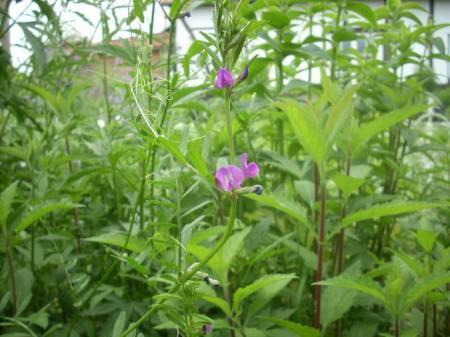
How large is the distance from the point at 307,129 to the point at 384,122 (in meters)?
0.20

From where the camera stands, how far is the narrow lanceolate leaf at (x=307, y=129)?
822mm

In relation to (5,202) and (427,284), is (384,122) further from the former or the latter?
(5,202)

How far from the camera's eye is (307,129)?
0.83 m

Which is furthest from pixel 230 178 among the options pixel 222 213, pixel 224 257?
pixel 222 213

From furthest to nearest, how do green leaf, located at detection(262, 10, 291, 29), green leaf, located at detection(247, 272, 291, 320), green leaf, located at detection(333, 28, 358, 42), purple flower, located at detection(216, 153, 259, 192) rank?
green leaf, located at detection(333, 28, 358, 42)
green leaf, located at detection(262, 10, 291, 29)
green leaf, located at detection(247, 272, 291, 320)
purple flower, located at detection(216, 153, 259, 192)

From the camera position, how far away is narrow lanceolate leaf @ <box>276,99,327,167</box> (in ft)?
2.70

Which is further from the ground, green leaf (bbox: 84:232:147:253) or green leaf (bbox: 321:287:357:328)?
green leaf (bbox: 84:232:147:253)

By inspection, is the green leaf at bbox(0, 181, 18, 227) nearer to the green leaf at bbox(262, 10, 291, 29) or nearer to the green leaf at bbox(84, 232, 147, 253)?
the green leaf at bbox(84, 232, 147, 253)

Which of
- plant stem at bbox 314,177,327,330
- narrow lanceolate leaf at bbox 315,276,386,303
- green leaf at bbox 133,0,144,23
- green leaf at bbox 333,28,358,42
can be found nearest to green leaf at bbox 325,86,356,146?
plant stem at bbox 314,177,327,330

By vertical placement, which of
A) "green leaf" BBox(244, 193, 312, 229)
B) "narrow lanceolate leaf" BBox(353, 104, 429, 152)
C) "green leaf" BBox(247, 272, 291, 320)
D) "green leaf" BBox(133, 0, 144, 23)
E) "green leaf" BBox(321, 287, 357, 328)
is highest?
"green leaf" BBox(133, 0, 144, 23)

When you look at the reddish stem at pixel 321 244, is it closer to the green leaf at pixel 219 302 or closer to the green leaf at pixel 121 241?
the green leaf at pixel 219 302

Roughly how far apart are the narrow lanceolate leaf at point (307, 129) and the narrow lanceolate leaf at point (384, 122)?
159mm

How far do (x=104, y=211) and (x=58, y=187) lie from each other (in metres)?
0.28

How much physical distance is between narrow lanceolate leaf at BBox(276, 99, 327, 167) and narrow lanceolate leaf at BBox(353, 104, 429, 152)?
159mm
